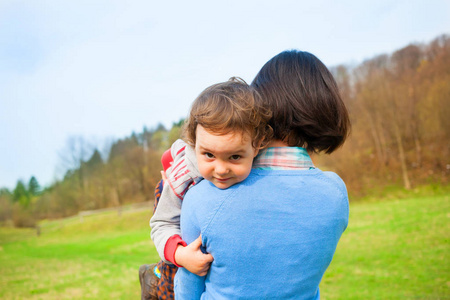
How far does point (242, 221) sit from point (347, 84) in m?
41.8

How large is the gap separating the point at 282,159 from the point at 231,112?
28 cm

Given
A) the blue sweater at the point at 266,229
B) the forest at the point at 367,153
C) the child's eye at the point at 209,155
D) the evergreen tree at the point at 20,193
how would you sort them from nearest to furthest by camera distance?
the blue sweater at the point at 266,229 < the child's eye at the point at 209,155 < the forest at the point at 367,153 < the evergreen tree at the point at 20,193

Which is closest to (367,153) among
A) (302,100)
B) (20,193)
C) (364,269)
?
(364,269)

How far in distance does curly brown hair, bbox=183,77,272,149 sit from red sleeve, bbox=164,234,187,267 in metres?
0.41

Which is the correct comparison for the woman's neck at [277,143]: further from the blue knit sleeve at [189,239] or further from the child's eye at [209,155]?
the blue knit sleeve at [189,239]

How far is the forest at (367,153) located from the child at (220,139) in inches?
412

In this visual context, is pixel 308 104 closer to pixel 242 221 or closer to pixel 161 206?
pixel 242 221

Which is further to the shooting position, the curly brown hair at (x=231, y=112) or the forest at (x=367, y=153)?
the forest at (x=367, y=153)

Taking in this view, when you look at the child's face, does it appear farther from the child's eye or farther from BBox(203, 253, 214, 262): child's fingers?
BBox(203, 253, 214, 262): child's fingers

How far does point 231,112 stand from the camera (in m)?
1.18

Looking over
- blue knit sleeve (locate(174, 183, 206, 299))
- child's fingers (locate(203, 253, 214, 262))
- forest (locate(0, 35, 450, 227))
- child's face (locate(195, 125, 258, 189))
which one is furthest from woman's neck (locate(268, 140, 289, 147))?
forest (locate(0, 35, 450, 227))

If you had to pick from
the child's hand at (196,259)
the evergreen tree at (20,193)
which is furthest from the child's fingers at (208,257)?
the evergreen tree at (20,193)

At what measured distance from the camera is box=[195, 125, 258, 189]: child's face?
1180 mm

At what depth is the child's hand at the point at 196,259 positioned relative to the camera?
3.92 feet
